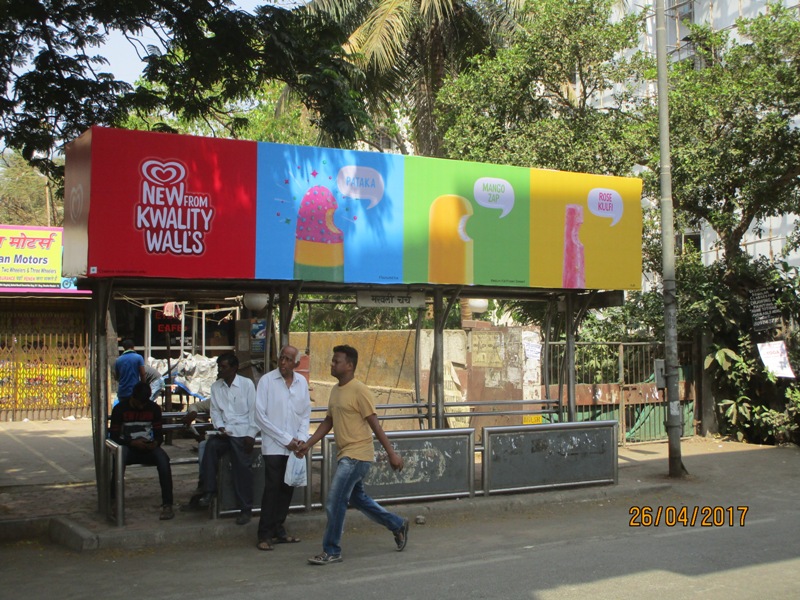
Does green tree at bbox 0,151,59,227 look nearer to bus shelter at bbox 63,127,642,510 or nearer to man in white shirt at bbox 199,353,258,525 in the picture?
bus shelter at bbox 63,127,642,510

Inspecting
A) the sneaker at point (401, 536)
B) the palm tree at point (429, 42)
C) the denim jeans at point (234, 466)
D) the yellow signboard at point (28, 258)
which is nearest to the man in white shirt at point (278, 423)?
the denim jeans at point (234, 466)

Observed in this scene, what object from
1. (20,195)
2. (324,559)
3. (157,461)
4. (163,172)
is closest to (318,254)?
(163,172)

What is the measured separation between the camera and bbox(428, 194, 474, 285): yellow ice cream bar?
31.2 ft

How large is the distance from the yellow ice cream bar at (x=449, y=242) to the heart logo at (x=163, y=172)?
289 cm

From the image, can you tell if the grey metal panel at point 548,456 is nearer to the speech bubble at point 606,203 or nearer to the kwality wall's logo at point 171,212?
the speech bubble at point 606,203

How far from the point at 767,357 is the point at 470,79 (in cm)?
812

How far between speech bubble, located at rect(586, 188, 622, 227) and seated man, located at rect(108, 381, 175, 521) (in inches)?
231

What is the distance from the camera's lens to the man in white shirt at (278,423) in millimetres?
7387

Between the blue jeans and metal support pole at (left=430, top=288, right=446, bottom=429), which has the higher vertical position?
metal support pole at (left=430, top=288, right=446, bottom=429)

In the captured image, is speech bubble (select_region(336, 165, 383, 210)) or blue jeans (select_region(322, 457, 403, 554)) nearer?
blue jeans (select_region(322, 457, 403, 554))

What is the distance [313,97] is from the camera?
1185cm

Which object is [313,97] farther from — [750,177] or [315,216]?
[750,177]

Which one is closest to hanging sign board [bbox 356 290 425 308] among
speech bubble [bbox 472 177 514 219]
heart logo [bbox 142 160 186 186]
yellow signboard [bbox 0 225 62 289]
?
speech bubble [bbox 472 177 514 219]
